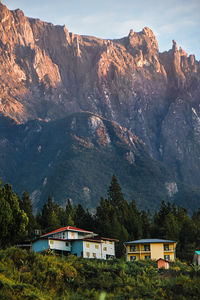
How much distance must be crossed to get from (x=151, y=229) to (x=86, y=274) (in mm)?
54225

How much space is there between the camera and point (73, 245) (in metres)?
98.2

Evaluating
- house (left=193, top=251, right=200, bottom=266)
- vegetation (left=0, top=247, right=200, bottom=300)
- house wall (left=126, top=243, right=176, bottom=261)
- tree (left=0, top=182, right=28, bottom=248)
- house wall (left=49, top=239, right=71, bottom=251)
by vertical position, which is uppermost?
tree (left=0, top=182, right=28, bottom=248)

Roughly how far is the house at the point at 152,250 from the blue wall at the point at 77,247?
11.2 metres

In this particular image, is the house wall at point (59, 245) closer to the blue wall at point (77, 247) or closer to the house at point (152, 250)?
the blue wall at point (77, 247)

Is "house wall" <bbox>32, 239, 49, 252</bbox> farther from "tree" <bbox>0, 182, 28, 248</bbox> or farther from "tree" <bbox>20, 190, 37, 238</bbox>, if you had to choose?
"tree" <bbox>20, 190, 37, 238</bbox>

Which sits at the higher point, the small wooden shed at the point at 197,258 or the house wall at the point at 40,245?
the house wall at the point at 40,245

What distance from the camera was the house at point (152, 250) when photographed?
334 ft

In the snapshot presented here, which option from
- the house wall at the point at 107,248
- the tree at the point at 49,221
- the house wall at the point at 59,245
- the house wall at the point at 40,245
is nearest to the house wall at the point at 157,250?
the house wall at the point at 107,248

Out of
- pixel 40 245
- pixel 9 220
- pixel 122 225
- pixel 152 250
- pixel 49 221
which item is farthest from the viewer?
pixel 49 221

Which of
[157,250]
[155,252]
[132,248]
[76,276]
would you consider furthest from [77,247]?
[76,276]

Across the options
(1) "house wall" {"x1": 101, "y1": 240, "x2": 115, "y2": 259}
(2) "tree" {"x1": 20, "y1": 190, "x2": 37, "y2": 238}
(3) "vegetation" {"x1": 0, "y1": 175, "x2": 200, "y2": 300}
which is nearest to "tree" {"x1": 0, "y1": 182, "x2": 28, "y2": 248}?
(3) "vegetation" {"x1": 0, "y1": 175, "x2": 200, "y2": 300}

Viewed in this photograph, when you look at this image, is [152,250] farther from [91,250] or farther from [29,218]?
[29,218]

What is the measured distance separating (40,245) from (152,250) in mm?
22342

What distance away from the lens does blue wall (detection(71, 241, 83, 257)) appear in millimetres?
96688
